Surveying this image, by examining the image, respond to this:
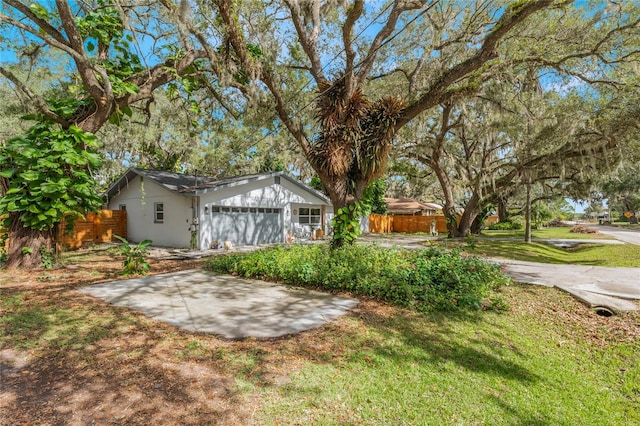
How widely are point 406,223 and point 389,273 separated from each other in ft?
78.9

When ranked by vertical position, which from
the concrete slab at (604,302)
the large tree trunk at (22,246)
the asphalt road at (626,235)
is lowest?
the concrete slab at (604,302)

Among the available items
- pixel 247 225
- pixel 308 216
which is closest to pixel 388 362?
pixel 247 225

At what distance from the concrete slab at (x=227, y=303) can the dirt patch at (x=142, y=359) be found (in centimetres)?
27

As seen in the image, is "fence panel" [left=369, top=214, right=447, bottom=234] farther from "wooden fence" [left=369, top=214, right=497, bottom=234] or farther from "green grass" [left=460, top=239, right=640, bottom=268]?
"green grass" [left=460, top=239, right=640, bottom=268]

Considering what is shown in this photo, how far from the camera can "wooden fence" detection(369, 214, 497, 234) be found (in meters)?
27.5

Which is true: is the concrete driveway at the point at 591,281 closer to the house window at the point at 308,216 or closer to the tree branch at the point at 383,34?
the tree branch at the point at 383,34

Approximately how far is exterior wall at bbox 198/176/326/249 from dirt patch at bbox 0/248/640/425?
8.23m

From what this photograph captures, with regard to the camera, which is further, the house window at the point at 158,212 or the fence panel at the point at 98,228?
the house window at the point at 158,212

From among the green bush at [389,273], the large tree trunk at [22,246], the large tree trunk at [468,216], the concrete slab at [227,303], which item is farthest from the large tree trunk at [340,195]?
the large tree trunk at [468,216]

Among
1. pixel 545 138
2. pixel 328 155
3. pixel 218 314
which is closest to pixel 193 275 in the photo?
pixel 218 314

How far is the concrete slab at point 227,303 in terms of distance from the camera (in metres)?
4.44

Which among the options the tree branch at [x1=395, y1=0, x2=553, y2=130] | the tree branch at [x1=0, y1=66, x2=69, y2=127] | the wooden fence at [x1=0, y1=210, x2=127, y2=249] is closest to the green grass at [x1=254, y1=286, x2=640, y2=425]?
the tree branch at [x1=395, y1=0, x2=553, y2=130]

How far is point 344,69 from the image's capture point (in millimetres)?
8008

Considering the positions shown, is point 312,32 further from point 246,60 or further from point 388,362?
point 388,362
